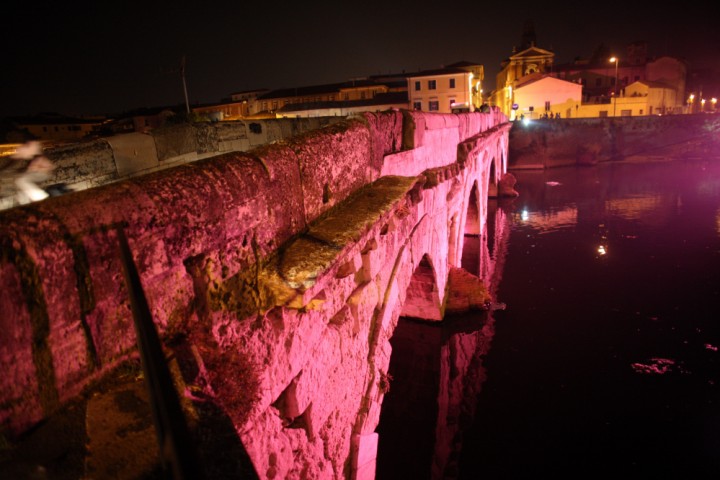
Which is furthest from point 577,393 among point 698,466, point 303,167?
point 303,167

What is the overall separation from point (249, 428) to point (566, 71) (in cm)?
5075

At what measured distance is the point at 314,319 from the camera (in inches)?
93.7

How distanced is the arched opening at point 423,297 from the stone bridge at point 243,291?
12.4ft

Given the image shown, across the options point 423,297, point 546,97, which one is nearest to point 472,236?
point 423,297

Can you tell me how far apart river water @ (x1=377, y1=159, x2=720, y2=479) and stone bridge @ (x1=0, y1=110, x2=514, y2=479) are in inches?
154

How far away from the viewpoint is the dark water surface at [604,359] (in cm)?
624

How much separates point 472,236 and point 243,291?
42.5 feet

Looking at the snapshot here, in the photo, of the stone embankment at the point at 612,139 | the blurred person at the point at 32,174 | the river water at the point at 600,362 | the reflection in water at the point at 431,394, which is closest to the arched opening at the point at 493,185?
the river water at the point at 600,362

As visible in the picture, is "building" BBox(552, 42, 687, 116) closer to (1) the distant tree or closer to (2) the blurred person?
(1) the distant tree

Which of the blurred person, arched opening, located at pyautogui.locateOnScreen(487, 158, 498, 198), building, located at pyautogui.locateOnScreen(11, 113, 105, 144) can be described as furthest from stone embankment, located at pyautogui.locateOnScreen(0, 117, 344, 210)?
building, located at pyautogui.locateOnScreen(11, 113, 105, 144)

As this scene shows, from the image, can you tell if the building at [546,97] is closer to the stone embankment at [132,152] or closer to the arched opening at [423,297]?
the arched opening at [423,297]

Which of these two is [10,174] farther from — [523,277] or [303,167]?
[523,277]

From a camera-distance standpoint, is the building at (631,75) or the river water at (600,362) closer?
the river water at (600,362)

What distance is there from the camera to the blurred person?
2.79 m
